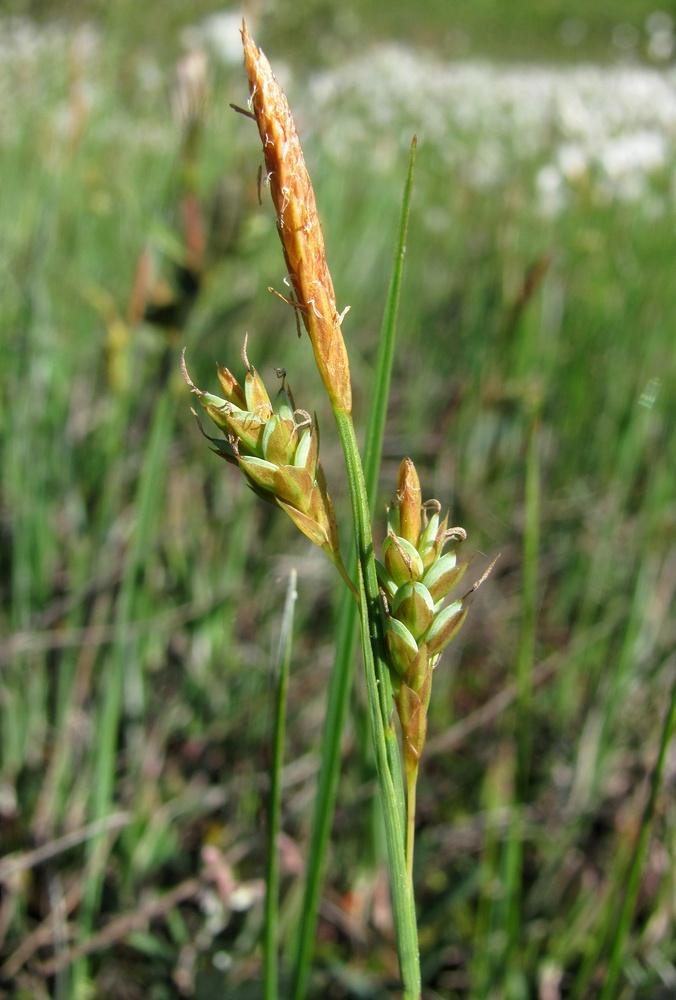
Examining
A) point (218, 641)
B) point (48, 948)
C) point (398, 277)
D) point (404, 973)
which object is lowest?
point (48, 948)

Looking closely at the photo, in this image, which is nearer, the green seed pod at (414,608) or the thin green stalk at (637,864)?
the green seed pod at (414,608)

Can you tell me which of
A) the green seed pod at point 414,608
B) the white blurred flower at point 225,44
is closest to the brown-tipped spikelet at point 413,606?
the green seed pod at point 414,608

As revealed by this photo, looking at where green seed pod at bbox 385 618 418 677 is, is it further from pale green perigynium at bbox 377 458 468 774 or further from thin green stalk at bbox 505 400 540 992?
thin green stalk at bbox 505 400 540 992

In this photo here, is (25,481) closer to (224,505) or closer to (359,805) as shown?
(224,505)

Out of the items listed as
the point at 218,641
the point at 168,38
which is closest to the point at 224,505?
the point at 218,641

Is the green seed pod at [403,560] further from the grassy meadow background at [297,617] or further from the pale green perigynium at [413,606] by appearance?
the grassy meadow background at [297,617]

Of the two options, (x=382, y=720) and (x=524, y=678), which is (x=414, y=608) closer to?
(x=382, y=720)

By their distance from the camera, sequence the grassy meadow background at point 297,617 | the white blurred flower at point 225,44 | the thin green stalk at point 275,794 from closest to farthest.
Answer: the thin green stalk at point 275,794, the grassy meadow background at point 297,617, the white blurred flower at point 225,44

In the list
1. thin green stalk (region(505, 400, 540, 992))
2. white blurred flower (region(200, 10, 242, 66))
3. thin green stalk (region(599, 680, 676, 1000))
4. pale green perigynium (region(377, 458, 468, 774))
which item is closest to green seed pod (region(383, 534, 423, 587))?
pale green perigynium (region(377, 458, 468, 774))
